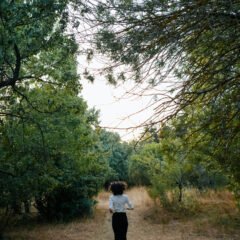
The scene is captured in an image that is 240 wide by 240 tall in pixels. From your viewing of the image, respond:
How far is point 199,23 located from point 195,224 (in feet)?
36.9

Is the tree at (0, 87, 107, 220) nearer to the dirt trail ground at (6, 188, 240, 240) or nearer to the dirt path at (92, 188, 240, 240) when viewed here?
the dirt trail ground at (6, 188, 240, 240)

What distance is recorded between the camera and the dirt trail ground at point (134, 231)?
12.6 meters

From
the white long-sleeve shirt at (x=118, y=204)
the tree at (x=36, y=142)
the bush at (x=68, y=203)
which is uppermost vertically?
the tree at (x=36, y=142)

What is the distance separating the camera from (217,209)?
59.6 feet

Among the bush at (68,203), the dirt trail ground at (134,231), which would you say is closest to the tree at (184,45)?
the dirt trail ground at (134,231)

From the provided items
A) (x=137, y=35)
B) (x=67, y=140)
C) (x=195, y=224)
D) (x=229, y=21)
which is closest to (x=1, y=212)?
(x=67, y=140)

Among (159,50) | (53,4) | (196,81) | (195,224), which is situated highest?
(53,4)

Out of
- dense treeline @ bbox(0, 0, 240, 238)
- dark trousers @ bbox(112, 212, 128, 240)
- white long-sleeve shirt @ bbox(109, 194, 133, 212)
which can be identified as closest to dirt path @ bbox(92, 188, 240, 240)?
dense treeline @ bbox(0, 0, 240, 238)

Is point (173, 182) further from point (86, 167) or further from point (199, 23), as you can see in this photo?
point (199, 23)

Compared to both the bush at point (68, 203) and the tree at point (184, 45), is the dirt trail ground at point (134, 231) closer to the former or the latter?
the bush at point (68, 203)

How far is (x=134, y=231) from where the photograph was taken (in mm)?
14297

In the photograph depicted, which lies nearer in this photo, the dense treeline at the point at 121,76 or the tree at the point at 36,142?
the dense treeline at the point at 121,76

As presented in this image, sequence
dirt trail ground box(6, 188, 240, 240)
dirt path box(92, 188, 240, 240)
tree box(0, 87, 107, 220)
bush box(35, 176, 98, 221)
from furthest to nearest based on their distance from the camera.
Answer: bush box(35, 176, 98, 221) → dirt trail ground box(6, 188, 240, 240) → dirt path box(92, 188, 240, 240) → tree box(0, 87, 107, 220)

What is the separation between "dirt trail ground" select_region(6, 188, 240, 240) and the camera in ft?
41.4
